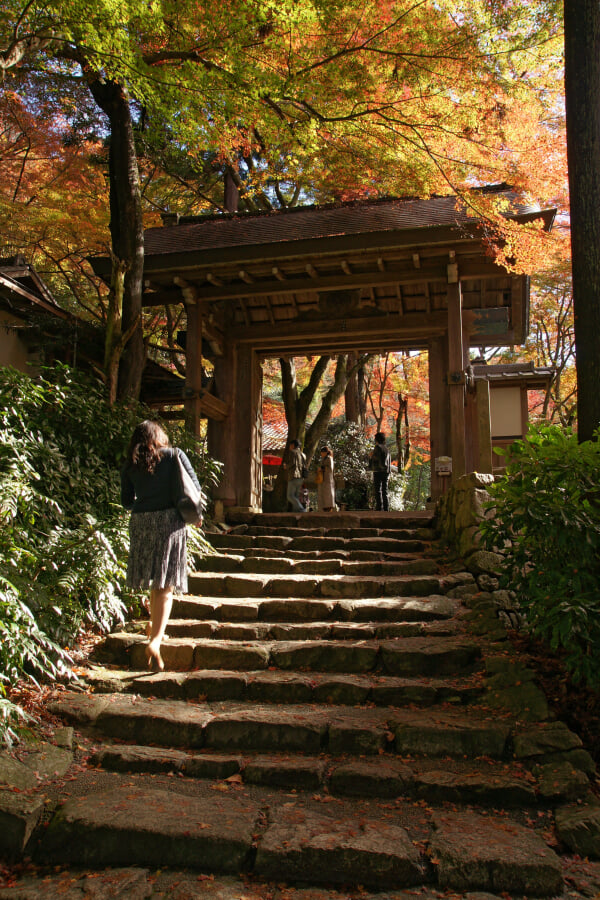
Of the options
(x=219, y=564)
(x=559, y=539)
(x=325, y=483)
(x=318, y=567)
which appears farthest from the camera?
(x=325, y=483)

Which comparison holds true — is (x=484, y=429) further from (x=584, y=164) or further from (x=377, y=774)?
(x=377, y=774)

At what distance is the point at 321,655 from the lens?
4836 millimetres

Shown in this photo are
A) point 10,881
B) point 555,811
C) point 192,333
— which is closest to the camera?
point 10,881

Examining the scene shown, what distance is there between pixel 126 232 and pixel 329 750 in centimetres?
685

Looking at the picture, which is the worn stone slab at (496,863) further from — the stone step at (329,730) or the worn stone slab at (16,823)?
the worn stone slab at (16,823)

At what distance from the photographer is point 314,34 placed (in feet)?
22.9

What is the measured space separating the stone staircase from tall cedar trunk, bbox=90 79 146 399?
3.37 meters

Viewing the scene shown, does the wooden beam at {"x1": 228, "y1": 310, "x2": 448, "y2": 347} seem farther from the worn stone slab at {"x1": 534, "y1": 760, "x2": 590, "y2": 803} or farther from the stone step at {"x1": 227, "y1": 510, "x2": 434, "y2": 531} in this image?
the worn stone slab at {"x1": 534, "y1": 760, "x2": 590, "y2": 803}

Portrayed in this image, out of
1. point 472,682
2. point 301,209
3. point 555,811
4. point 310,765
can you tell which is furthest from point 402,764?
point 301,209

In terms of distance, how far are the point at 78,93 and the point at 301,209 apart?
790 centimetres

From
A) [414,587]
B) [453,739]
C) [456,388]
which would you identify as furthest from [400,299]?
[453,739]

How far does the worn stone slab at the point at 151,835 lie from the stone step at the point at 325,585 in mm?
3165

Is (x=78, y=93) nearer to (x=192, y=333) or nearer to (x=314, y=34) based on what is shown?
(x=192, y=333)

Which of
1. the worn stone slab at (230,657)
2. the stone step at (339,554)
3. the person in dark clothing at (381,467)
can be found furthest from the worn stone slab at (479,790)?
the person in dark clothing at (381,467)
